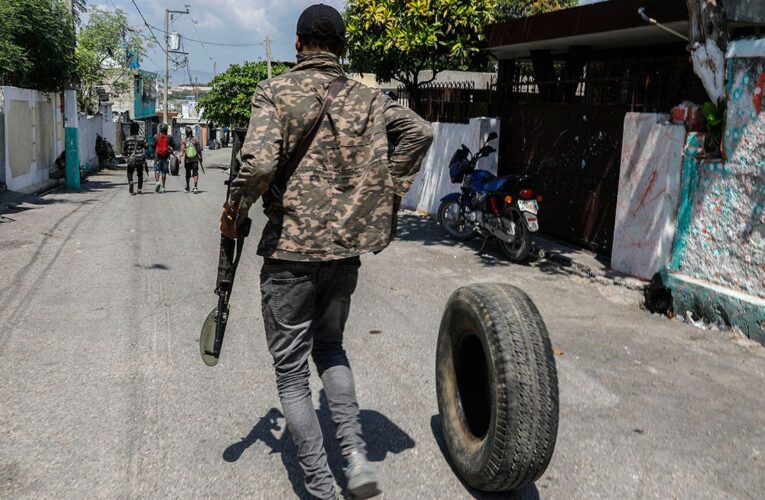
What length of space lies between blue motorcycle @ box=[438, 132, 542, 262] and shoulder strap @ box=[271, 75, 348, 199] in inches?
239

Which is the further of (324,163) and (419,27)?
(419,27)

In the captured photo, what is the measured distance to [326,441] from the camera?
12.2 ft

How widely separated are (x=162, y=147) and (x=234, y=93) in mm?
24573

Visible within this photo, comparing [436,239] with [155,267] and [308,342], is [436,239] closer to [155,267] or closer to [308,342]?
[155,267]

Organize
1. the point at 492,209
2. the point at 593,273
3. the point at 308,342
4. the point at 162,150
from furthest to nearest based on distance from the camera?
the point at 162,150 → the point at 492,209 → the point at 593,273 → the point at 308,342

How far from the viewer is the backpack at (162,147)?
18.0m

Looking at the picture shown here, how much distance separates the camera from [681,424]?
4.10m

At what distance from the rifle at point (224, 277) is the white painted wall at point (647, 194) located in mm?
5028

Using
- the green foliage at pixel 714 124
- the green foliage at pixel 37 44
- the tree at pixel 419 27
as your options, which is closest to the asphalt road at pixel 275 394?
the green foliage at pixel 714 124

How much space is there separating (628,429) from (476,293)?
4.62 feet

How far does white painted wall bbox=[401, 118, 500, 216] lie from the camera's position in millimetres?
11906

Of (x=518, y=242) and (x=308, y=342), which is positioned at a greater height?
(x=308, y=342)

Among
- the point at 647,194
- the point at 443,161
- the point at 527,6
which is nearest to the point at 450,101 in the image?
the point at 443,161

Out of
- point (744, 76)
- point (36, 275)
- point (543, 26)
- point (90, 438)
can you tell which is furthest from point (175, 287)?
point (543, 26)
